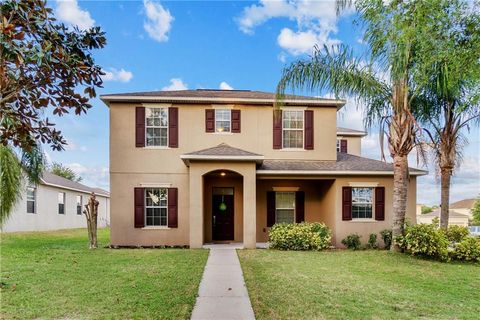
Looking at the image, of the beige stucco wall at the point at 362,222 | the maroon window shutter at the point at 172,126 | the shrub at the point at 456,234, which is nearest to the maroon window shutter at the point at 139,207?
the maroon window shutter at the point at 172,126

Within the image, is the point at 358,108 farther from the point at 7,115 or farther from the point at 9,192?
the point at 9,192

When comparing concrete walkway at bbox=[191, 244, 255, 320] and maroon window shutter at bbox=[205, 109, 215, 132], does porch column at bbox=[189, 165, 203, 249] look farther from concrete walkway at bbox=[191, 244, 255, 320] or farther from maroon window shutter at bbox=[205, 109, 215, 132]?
concrete walkway at bbox=[191, 244, 255, 320]

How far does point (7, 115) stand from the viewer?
363 cm

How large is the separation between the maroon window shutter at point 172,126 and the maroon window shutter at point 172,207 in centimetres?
197

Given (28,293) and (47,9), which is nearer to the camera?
(47,9)

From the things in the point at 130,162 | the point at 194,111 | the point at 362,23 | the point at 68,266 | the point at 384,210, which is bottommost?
the point at 68,266

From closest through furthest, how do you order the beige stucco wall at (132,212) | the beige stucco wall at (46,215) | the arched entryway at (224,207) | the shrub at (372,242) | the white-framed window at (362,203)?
the shrub at (372,242), the beige stucco wall at (132,212), the white-framed window at (362,203), the arched entryway at (224,207), the beige stucco wall at (46,215)

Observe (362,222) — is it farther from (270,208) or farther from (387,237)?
(270,208)

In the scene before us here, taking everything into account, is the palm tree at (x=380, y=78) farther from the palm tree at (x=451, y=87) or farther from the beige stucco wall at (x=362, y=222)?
the beige stucco wall at (x=362, y=222)

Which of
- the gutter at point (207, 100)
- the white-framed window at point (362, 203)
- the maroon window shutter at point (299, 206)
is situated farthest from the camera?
the maroon window shutter at point (299, 206)

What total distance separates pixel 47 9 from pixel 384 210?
1375 cm

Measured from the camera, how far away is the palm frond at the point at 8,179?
12.0 meters

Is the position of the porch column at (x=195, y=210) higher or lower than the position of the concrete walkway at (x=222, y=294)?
higher

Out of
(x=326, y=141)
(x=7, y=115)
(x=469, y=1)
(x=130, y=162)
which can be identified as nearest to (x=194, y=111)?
(x=130, y=162)
